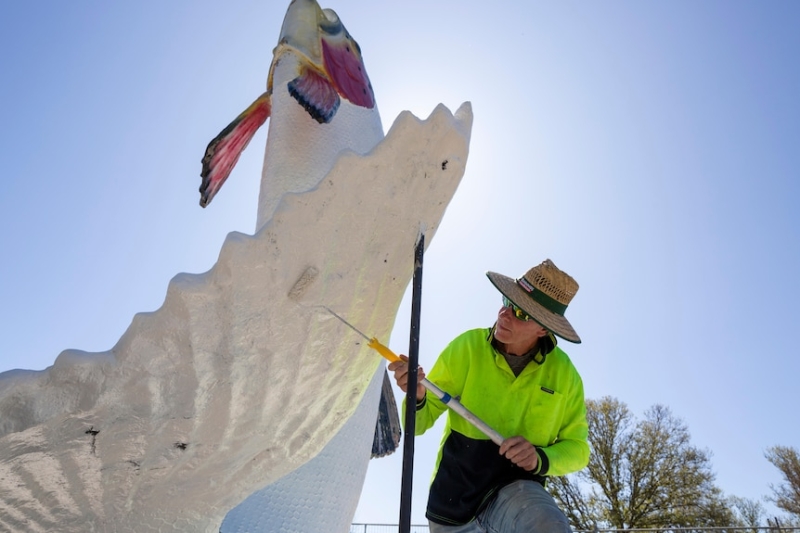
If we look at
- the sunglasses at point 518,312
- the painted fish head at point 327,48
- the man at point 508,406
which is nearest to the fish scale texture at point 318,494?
the man at point 508,406

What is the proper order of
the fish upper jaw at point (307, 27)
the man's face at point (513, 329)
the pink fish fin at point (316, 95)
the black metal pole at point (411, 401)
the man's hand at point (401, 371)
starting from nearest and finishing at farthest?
the black metal pole at point (411, 401)
the man's hand at point (401, 371)
the man's face at point (513, 329)
the pink fish fin at point (316, 95)
the fish upper jaw at point (307, 27)

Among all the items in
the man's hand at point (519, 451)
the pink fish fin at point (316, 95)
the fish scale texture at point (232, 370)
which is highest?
the pink fish fin at point (316, 95)

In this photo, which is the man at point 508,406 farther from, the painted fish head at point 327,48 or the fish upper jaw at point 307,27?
the fish upper jaw at point 307,27

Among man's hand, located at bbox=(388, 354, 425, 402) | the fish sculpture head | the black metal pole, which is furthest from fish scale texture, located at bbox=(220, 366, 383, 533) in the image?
the fish sculpture head

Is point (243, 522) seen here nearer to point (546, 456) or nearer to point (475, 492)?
point (475, 492)

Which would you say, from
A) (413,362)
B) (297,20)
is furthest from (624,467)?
(413,362)

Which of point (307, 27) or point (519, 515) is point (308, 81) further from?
point (519, 515)

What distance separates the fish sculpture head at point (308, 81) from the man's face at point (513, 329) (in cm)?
158

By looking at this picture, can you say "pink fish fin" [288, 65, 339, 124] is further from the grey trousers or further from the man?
the grey trousers

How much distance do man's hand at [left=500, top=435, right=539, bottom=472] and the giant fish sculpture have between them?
0.61m

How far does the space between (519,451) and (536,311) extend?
1.76 feet

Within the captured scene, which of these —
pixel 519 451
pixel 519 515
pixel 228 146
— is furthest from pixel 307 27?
pixel 519 515

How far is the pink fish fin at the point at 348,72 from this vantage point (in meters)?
3.71

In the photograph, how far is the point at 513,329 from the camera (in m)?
2.44
